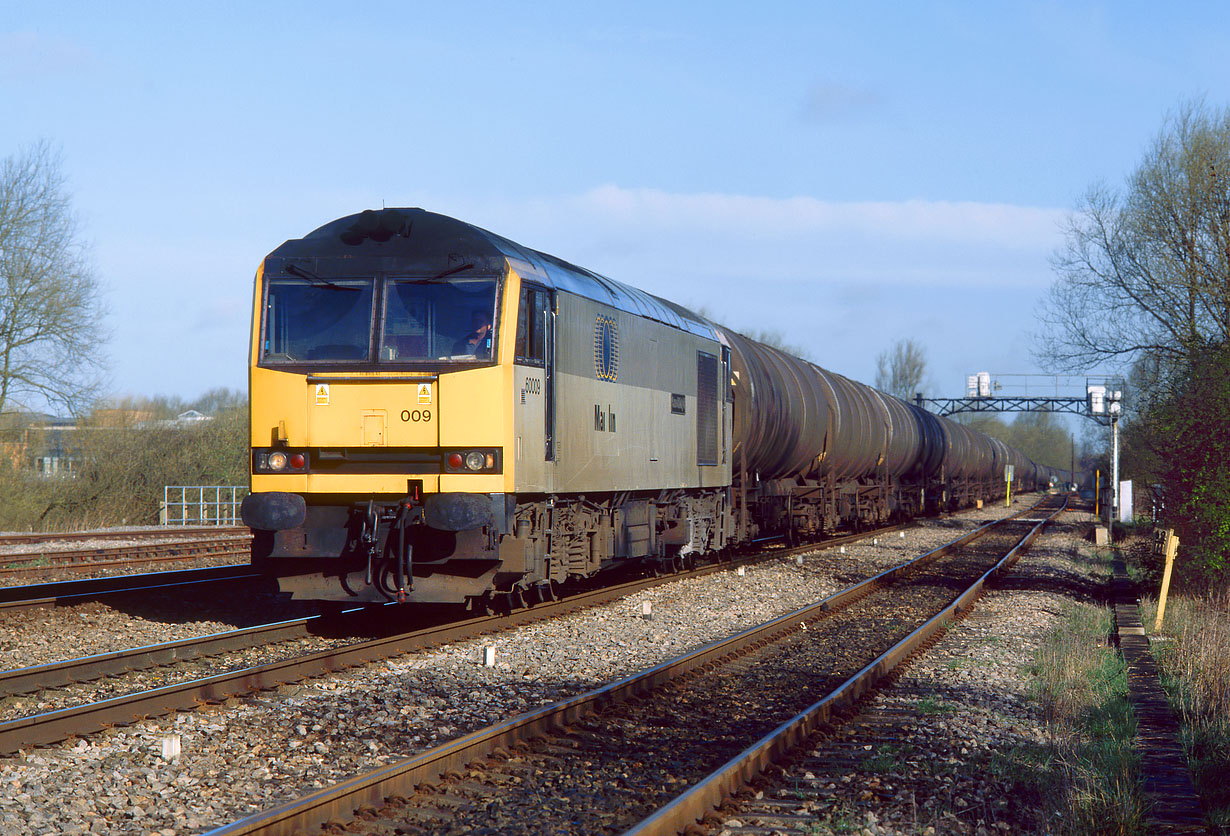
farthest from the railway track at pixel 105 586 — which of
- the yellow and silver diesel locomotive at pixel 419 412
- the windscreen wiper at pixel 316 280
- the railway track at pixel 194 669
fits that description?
the windscreen wiper at pixel 316 280

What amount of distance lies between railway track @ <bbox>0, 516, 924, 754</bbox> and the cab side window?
2.57 metres

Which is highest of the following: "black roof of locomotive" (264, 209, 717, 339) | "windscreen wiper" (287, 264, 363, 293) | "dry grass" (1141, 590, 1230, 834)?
"black roof of locomotive" (264, 209, 717, 339)

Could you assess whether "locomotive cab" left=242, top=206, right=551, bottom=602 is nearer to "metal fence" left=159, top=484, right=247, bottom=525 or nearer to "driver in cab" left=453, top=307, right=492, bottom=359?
"driver in cab" left=453, top=307, right=492, bottom=359

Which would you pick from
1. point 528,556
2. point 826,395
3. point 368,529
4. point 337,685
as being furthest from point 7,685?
point 826,395

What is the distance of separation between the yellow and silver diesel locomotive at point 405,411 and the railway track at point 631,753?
87.8 inches

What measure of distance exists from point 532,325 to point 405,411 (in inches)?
55.8

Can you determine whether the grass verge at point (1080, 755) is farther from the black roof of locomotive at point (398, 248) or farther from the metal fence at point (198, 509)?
the metal fence at point (198, 509)

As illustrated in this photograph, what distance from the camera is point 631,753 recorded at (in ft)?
21.5

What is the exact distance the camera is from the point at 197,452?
33.9m

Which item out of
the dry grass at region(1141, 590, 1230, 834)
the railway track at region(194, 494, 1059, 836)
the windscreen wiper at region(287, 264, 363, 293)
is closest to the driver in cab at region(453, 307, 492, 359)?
the windscreen wiper at region(287, 264, 363, 293)

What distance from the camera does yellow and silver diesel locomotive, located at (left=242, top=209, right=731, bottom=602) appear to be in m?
9.84

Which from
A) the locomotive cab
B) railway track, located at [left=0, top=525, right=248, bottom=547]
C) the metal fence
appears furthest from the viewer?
the metal fence

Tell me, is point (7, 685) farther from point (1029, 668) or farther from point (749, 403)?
point (749, 403)

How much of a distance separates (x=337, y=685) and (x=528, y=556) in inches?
113
